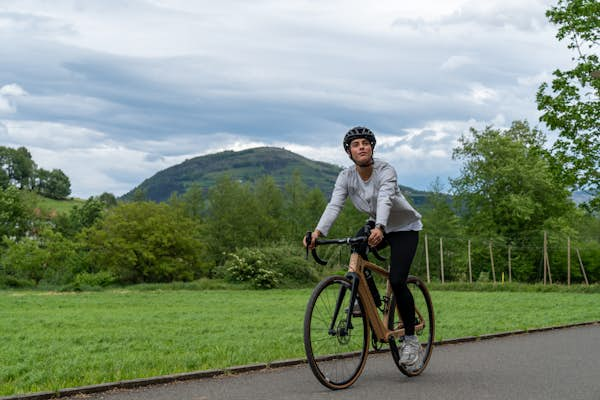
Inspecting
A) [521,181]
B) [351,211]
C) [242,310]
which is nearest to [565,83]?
[242,310]

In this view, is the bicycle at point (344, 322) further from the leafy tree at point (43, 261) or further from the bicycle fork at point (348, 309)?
the leafy tree at point (43, 261)

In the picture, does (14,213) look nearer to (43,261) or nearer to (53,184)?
(43,261)

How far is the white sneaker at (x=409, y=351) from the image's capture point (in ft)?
20.9

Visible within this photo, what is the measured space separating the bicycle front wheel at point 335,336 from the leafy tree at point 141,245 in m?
39.8

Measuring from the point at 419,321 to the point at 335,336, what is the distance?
4.94 feet

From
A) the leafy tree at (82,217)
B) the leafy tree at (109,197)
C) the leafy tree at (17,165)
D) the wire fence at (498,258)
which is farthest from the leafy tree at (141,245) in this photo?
the leafy tree at (109,197)

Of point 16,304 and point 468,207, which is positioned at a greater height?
point 468,207

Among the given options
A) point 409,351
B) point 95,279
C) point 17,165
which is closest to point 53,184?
point 17,165

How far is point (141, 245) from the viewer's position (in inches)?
1785

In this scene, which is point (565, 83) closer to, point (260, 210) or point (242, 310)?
point (242, 310)

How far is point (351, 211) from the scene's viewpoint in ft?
210

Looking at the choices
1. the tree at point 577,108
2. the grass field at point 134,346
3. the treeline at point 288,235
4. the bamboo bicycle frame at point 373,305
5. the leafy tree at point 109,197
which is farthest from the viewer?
the leafy tree at point 109,197

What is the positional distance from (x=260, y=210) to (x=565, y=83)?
53.5 m

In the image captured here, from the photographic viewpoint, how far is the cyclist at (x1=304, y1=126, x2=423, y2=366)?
6025 mm
